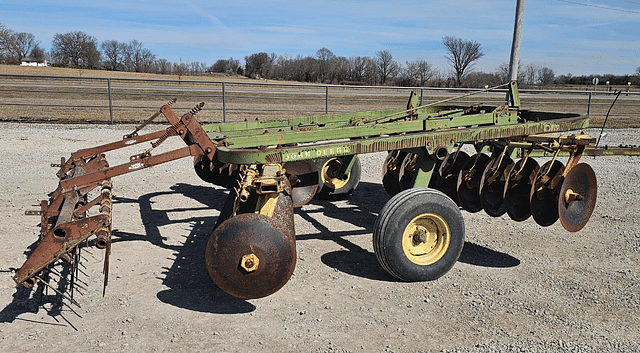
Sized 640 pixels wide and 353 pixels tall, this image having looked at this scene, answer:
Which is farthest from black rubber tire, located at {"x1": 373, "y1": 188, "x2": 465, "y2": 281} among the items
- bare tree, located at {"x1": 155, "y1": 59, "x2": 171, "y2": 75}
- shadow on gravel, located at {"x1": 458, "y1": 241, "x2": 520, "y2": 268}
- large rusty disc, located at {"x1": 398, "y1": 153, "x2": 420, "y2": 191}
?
bare tree, located at {"x1": 155, "y1": 59, "x2": 171, "y2": 75}

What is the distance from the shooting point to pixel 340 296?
4391 mm

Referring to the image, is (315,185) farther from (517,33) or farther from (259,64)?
(259,64)

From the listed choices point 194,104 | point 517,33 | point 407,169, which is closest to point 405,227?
point 407,169

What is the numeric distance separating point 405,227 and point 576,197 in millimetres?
1800

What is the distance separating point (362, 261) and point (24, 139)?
935 centimetres

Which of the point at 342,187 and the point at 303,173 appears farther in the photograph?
the point at 342,187

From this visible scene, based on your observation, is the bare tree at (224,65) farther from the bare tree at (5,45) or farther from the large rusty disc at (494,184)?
the large rusty disc at (494,184)

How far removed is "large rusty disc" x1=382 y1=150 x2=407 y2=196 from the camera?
279 inches

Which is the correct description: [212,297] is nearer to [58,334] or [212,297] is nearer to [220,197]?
[58,334]

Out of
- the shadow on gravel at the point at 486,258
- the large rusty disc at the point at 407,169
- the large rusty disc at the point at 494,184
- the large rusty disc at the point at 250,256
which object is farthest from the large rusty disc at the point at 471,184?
the large rusty disc at the point at 250,256

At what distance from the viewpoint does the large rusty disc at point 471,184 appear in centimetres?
589

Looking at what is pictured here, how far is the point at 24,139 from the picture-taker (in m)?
11.4

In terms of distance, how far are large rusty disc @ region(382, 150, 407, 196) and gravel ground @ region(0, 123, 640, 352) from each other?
56 cm

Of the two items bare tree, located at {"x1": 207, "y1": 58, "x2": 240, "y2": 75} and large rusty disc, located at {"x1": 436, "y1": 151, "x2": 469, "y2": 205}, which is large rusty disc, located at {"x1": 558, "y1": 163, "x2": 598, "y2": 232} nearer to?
large rusty disc, located at {"x1": 436, "y1": 151, "x2": 469, "y2": 205}
